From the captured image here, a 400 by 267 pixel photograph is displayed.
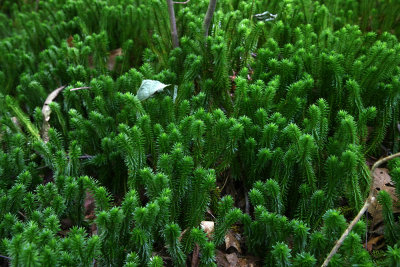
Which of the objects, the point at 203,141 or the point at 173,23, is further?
the point at 173,23

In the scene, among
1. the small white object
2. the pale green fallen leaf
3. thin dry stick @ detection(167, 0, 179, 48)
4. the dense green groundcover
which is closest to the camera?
the dense green groundcover

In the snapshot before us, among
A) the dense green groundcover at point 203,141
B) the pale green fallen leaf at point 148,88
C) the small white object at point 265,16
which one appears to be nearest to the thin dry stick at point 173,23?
the dense green groundcover at point 203,141

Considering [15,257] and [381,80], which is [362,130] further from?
[15,257]

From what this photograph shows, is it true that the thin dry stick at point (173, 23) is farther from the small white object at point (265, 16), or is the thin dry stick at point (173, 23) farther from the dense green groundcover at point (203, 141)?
the small white object at point (265, 16)

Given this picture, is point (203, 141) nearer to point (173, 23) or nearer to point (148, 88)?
point (148, 88)

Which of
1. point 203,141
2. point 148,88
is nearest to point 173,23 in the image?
point 148,88

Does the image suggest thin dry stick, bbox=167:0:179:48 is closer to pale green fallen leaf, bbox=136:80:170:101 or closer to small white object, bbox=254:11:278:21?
pale green fallen leaf, bbox=136:80:170:101

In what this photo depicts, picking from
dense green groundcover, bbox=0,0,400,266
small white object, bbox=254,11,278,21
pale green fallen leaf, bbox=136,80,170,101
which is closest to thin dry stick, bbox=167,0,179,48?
dense green groundcover, bbox=0,0,400,266
